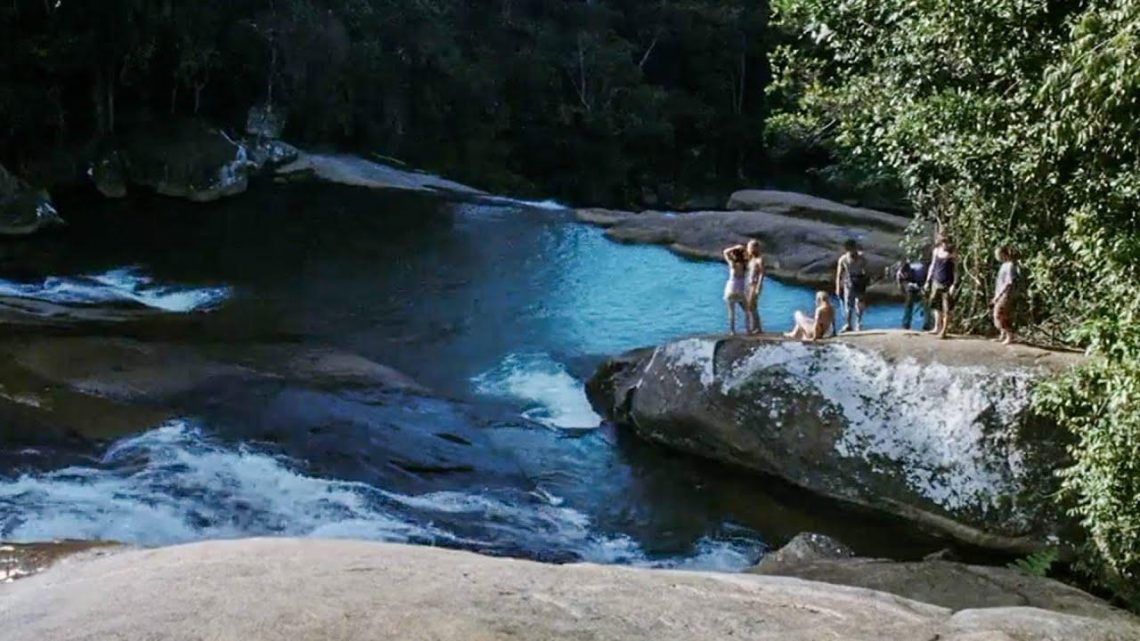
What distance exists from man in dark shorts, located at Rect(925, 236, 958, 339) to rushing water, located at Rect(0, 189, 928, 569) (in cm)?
275

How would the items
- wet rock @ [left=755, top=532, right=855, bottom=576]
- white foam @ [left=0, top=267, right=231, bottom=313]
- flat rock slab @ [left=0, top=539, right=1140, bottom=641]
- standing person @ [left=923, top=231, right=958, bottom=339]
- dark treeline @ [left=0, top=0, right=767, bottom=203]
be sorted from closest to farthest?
flat rock slab @ [left=0, top=539, right=1140, bottom=641], wet rock @ [left=755, top=532, right=855, bottom=576], standing person @ [left=923, top=231, right=958, bottom=339], white foam @ [left=0, top=267, right=231, bottom=313], dark treeline @ [left=0, top=0, right=767, bottom=203]

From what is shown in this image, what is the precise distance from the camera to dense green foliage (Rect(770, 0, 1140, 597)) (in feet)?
25.7

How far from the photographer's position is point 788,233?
26406mm

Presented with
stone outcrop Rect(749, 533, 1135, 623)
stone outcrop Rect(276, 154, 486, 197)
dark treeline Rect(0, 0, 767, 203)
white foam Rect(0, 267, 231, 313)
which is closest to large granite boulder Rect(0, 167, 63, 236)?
white foam Rect(0, 267, 231, 313)

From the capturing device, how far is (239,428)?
11.8m

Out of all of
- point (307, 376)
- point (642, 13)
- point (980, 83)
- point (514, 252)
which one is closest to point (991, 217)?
point (980, 83)

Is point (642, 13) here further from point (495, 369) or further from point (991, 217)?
point (991, 217)

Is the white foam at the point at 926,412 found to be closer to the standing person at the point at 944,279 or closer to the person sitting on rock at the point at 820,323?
the person sitting on rock at the point at 820,323

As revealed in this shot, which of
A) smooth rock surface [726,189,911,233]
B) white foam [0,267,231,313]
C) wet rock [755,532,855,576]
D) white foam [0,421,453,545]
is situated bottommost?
wet rock [755,532,855,576]

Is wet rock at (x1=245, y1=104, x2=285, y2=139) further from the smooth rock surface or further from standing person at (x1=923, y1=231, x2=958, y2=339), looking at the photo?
standing person at (x1=923, y1=231, x2=958, y2=339)

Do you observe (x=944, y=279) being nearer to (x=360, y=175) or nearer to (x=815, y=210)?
(x=815, y=210)

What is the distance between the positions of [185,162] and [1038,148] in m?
25.2

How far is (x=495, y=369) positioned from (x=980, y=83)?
8080 millimetres

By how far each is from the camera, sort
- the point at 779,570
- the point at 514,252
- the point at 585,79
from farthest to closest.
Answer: the point at 585,79 < the point at 514,252 < the point at 779,570
